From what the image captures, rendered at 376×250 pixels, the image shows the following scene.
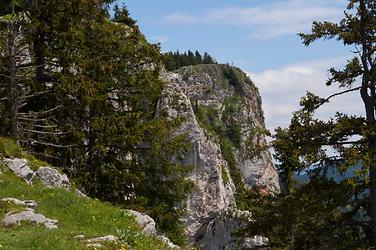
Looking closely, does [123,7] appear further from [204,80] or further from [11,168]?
[204,80]

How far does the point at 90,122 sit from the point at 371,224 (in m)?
15.3

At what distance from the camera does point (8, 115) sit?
25875 millimetres

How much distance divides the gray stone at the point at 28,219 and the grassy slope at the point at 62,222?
9.1 inches

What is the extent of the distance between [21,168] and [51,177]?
3.94ft

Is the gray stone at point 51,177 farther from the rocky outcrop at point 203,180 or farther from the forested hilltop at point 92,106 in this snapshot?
the rocky outcrop at point 203,180

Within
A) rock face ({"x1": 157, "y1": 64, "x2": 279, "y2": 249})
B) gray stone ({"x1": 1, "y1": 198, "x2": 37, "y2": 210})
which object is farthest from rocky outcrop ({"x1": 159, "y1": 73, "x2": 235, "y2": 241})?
gray stone ({"x1": 1, "y1": 198, "x2": 37, "y2": 210})

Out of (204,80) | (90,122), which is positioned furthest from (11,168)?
(204,80)

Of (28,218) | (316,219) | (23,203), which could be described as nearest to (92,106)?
(23,203)

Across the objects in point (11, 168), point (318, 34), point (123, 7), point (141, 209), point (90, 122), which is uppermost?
point (123, 7)

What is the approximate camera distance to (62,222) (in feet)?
49.4

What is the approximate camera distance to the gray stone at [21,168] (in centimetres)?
2055

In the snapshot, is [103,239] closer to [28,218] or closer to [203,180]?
[28,218]

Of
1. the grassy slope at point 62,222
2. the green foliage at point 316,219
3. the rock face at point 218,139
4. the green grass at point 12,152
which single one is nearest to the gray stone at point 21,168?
the grassy slope at point 62,222

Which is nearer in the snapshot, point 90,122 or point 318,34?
point 318,34
